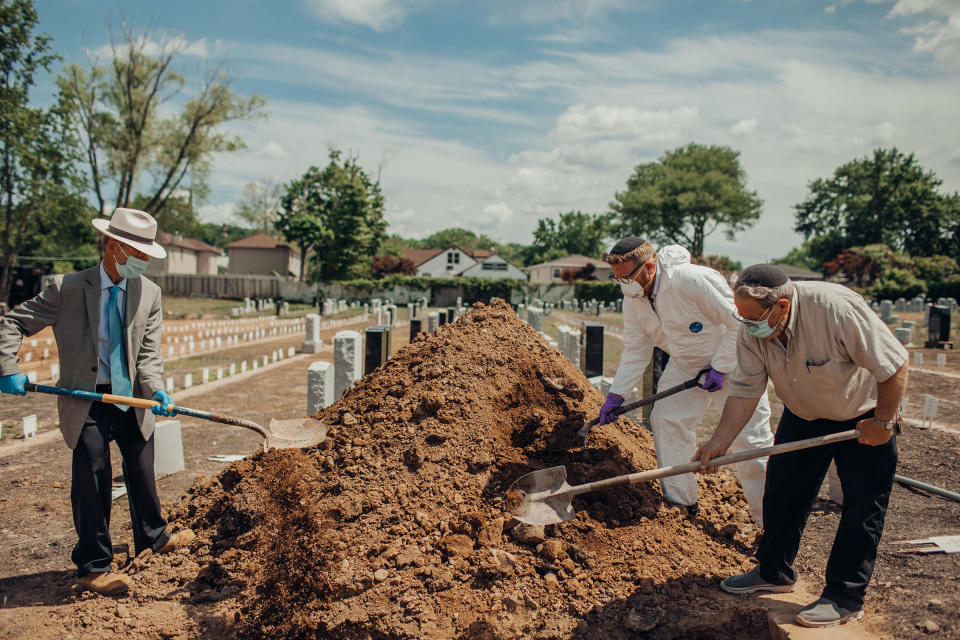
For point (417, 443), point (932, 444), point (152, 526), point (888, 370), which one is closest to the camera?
point (888, 370)

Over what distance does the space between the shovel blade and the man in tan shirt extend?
2.35m

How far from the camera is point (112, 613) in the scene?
2975 mm

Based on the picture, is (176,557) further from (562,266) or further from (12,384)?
(562,266)

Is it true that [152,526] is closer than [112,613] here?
No

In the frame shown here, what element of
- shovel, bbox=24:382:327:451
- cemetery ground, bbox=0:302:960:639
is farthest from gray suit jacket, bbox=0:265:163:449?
cemetery ground, bbox=0:302:960:639

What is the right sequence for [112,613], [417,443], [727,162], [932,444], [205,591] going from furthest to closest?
[727,162], [932,444], [417,443], [205,591], [112,613]

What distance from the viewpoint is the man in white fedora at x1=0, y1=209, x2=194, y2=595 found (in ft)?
10.5

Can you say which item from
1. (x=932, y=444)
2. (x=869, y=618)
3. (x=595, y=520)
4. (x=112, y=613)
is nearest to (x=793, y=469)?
(x=869, y=618)

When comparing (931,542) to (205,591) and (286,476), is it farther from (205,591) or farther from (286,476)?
(205,591)

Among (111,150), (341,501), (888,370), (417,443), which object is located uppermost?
(111,150)

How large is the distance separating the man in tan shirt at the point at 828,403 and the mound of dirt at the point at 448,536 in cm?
40

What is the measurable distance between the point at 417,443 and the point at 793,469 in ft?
6.90

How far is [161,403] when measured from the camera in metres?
3.34

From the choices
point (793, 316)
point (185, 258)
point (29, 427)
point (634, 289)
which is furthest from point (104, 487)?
point (185, 258)
